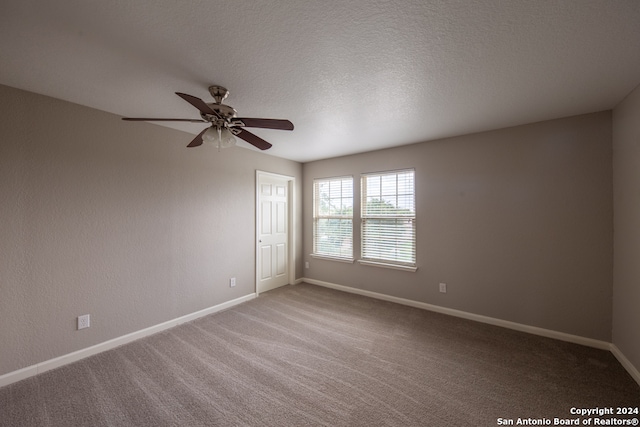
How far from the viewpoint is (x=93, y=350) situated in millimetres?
2371

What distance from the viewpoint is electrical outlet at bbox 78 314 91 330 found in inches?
91.1

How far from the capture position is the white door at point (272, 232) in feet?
13.6

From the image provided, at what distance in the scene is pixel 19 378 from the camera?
1996 millimetres

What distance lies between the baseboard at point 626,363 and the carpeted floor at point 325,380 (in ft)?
0.21

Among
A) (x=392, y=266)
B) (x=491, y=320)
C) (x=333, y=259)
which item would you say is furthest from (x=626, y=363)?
(x=333, y=259)

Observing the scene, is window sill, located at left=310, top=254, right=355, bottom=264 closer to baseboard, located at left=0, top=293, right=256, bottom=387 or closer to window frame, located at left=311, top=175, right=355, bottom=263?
window frame, located at left=311, top=175, right=355, bottom=263

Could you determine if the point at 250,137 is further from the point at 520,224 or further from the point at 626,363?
the point at 626,363

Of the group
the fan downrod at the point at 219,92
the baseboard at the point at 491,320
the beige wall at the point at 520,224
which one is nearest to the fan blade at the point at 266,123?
the fan downrod at the point at 219,92

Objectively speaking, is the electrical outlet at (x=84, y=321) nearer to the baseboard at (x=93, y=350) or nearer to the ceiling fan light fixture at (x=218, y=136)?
the baseboard at (x=93, y=350)

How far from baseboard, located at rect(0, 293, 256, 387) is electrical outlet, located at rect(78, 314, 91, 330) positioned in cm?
22

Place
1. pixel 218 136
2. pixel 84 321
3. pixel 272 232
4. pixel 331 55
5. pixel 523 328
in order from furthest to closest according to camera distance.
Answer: pixel 272 232, pixel 523 328, pixel 84 321, pixel 218 136, pixel 331 55

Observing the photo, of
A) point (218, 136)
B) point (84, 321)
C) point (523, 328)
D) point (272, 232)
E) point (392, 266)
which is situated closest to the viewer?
point (218, 136)

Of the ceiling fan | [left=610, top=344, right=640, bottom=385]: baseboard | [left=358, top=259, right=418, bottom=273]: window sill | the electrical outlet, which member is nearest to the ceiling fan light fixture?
the ceiling fan

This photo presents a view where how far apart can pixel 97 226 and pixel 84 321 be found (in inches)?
36.5
